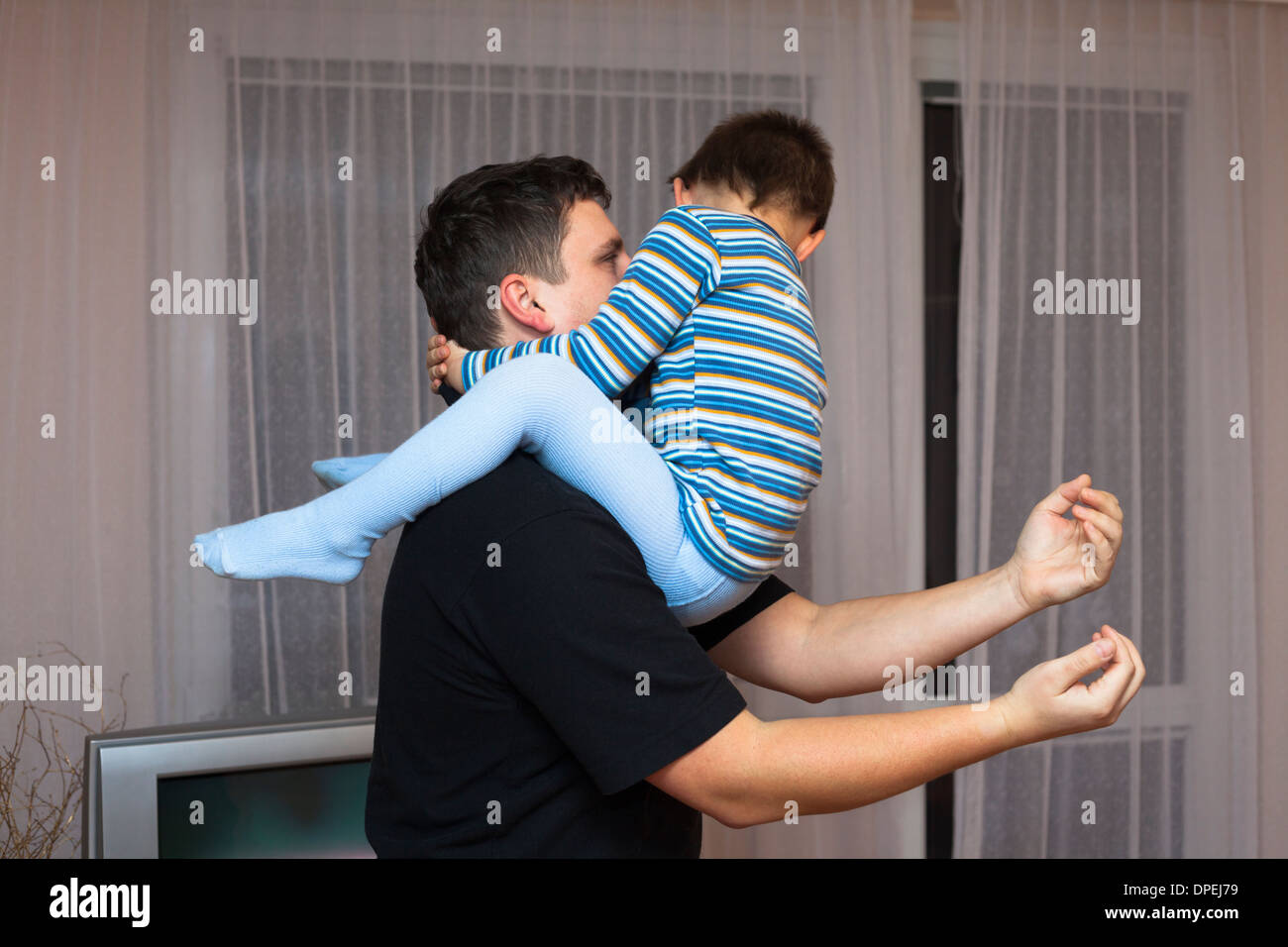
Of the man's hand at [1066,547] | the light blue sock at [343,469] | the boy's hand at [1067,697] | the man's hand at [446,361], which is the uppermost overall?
the man's hand at [446,361]

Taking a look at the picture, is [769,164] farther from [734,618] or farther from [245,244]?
[245,244]

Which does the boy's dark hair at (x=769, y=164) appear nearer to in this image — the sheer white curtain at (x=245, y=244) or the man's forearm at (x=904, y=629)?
the man's forearm at (x=904, y=629)

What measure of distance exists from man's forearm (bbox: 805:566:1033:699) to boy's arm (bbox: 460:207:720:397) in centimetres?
41

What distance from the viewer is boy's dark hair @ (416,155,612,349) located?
1123mm

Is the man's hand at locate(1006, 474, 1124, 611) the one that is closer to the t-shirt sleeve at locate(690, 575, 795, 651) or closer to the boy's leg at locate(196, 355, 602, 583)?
the t-shirt sleeve at locate(690, 575, 795, 651)

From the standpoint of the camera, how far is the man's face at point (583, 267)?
3.76 ft

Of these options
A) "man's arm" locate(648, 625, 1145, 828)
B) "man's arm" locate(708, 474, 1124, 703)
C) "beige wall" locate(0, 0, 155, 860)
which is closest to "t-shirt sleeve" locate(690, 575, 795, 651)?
"man's arm" locate(708, 474, 1124, 703)

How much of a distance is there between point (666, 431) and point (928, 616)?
378 mm

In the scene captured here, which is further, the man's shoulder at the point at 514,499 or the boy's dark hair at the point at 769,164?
the boy's dark hair at the point at 769,164

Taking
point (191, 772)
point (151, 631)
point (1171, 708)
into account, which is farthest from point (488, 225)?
point (1171, 708)

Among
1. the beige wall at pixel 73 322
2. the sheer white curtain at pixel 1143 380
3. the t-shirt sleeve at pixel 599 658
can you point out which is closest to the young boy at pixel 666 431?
the t-shirt sleeve at pixel 599 658

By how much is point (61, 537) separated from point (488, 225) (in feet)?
6.01

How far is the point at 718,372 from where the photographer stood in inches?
48.0

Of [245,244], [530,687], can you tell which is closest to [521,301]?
[530,687]
